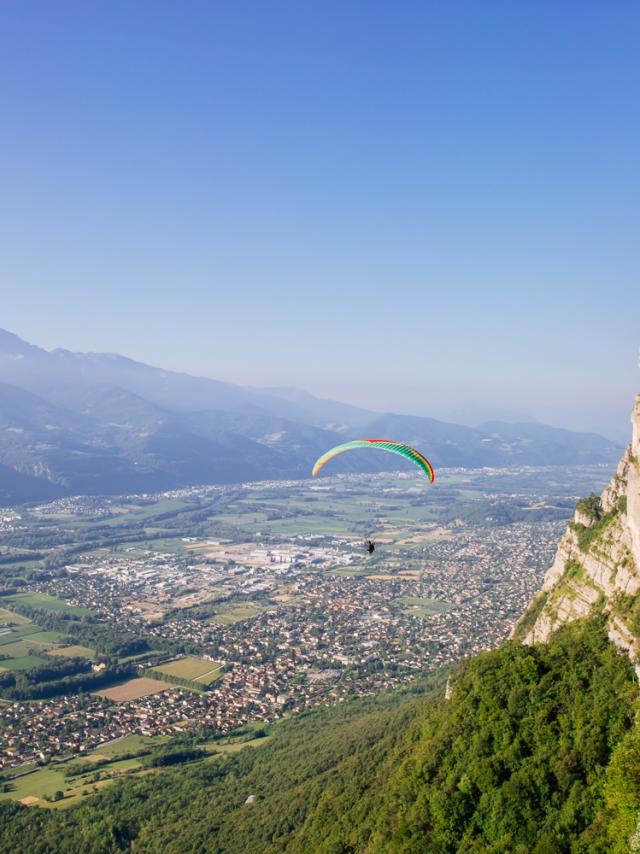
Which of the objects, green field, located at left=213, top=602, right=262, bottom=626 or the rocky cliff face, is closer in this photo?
the rocky cliff face

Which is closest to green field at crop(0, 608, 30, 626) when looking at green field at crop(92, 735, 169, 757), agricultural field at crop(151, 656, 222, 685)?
agricultural field at crop(151, 656, 222, 685)

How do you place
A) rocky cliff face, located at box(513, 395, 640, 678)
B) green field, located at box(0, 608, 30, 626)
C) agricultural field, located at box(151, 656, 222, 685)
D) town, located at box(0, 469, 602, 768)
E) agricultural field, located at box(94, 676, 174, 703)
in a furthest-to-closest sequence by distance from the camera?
green field, located at box(0, 608, 30, 626) → agricultural field, located at box(151, 656, 222, 685) → agricultural field, located at box(94, 676, 174, 703) → town, located at box(0, 469, 602, 768) → rocky cliff face, located at box(513, 395, 640, 678)

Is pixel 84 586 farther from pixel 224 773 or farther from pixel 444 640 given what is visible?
pixel 224 773

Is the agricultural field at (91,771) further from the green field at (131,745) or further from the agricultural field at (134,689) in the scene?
the agricultural field at (134,689)

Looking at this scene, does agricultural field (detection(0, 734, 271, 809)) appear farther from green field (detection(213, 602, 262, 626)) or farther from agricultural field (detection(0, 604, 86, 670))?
green field (detection(213, 602, 262, 626))

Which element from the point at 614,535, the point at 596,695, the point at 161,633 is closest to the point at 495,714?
the point at 596,695

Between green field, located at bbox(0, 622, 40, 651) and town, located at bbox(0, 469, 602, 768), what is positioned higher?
town, located at bbox(0, 469, 602, 768)

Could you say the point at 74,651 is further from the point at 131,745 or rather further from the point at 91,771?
the point at 91,771

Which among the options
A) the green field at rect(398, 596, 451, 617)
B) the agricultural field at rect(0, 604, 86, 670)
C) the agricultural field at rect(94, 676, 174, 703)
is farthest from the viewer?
the green field at rect(398, 596, 451, 617)
